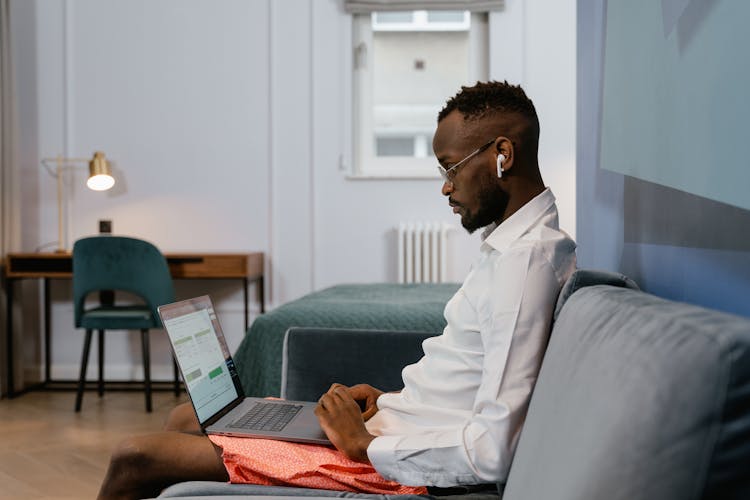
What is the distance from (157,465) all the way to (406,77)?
3.50 meters

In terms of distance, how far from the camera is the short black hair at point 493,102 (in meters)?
1.14

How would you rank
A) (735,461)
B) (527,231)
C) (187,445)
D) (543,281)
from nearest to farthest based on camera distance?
(735,461), (543,281), (527,231), (187,445)

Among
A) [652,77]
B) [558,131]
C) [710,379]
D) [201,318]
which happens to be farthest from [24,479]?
[558,131]

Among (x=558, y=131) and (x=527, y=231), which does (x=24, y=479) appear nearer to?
(x=527, y=231)

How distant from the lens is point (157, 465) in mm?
1245

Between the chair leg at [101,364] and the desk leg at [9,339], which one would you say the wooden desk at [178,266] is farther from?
the chair leg at [101,364]

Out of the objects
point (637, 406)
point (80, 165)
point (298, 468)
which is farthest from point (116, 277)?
point (637, 406)

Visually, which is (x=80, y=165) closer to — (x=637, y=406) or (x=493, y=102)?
(x=493, y=102)

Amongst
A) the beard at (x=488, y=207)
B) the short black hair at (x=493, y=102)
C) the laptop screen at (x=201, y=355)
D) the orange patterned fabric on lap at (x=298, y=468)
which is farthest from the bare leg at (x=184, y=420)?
the short black hair at (x=493, y=102)

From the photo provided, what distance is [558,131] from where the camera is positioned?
13.9 ft

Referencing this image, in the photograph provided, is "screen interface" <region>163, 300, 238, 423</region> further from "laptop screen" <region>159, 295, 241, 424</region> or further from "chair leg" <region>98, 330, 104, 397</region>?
"chair leg" <region>98, 330, 104, 397</region>

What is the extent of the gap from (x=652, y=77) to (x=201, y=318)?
3.15 ft

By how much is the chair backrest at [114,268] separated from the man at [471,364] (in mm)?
2441

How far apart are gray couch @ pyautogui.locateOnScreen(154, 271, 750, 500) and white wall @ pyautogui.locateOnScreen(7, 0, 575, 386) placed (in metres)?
3.44
